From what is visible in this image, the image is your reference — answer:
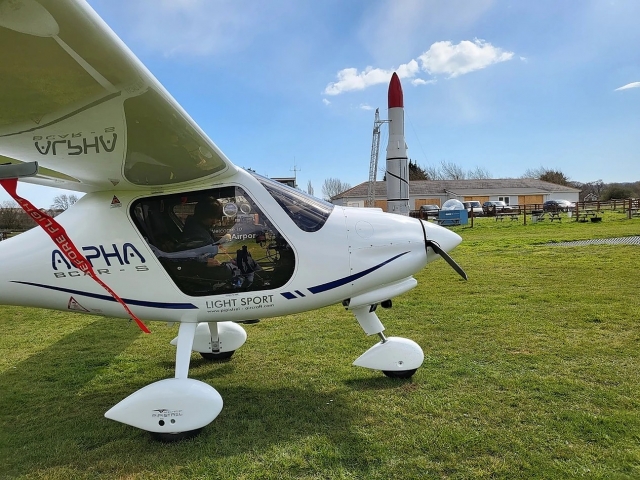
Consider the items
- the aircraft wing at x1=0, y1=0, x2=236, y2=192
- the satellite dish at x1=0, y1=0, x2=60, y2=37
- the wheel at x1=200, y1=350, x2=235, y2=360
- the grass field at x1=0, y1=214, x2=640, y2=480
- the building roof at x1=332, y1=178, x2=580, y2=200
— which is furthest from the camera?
the building roof at x1=332, y1=178, x2=580, y2=200

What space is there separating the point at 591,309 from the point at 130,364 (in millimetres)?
Answer: 6431

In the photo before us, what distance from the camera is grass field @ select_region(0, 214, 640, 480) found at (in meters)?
2.77

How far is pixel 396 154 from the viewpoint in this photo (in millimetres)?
11109

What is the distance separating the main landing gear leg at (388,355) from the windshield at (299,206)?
959 mm

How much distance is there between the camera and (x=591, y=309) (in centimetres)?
618

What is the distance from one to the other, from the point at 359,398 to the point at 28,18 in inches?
136

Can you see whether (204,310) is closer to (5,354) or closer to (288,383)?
(288,383)

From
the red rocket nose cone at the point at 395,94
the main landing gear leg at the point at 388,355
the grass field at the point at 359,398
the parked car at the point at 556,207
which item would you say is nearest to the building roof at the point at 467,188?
the parked car at the point at 556,207

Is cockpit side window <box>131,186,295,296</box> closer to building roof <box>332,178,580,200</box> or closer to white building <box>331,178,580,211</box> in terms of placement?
white building <box>331,178,580,211</box>

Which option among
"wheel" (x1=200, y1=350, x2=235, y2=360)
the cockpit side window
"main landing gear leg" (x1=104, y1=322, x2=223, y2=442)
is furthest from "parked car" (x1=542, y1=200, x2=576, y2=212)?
"main landing gear leg" (x1=104, y1=322, x2=223, y2=442)

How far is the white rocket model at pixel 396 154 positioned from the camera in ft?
36.4

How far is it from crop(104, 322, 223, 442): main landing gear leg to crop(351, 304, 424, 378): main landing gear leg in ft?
4.96

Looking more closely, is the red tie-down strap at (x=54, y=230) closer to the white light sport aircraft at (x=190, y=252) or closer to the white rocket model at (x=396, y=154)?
the white light sport aircraft at (x=190, y=252)

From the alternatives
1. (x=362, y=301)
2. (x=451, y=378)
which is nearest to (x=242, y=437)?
(x=362, y=301)
